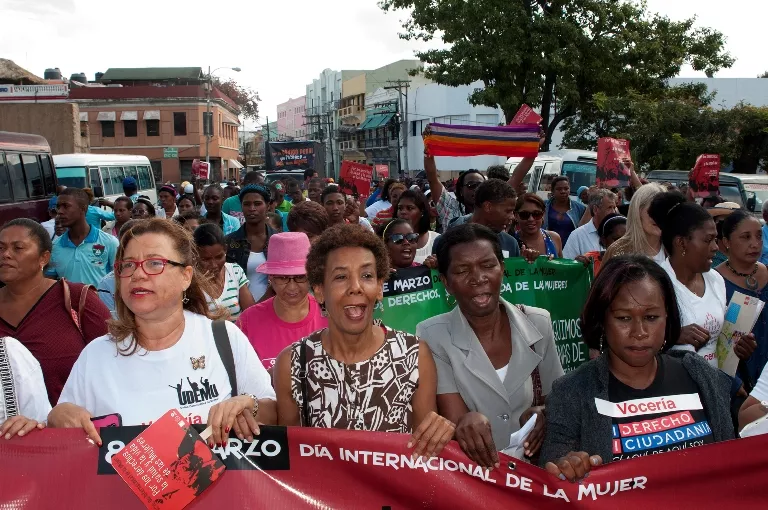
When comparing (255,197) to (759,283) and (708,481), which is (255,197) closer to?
(759,283)

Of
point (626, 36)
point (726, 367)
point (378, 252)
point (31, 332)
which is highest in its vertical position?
point (626, 36)

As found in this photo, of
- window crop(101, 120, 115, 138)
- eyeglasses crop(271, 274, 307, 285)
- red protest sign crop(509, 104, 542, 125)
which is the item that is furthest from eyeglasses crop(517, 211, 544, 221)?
window crop(101, 120, 115, 138)

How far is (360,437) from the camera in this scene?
278cm

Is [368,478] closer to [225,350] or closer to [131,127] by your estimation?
[225,350]

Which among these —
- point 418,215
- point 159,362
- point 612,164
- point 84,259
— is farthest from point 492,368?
point 612,164

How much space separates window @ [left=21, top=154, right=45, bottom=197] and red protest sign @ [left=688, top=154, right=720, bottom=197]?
511 inches

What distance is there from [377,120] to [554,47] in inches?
1933

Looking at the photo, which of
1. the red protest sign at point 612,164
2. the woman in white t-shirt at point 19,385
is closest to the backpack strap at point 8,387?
the woman in white t-shirt at point 19,385

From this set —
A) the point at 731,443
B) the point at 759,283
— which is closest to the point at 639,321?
the point at 731,443

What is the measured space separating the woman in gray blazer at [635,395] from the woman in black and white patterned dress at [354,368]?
1.69 ft

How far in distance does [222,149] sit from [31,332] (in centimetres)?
5711

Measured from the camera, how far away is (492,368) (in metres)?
3.24

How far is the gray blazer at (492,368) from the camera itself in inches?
125

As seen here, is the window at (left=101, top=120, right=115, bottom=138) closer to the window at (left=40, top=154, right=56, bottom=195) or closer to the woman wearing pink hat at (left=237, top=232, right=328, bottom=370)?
the window at (left=40, top=154, right=56, bottom=195)
